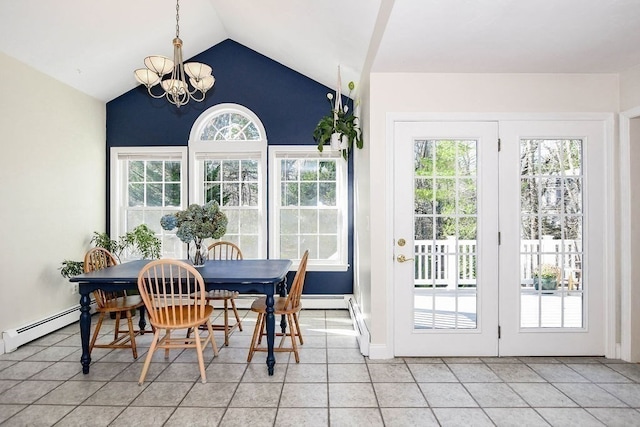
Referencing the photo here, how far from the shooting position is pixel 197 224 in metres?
3.34

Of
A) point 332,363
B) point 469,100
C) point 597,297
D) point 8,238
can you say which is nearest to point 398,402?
point 332,363

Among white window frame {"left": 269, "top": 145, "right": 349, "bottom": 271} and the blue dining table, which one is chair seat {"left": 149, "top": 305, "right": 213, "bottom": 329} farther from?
white window frame {"left": 269, "top": 145, "right": 349, "bottom": 271}

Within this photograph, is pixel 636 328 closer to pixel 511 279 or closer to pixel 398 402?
pixel 511 279

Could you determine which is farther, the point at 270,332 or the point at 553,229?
the point at 553,229

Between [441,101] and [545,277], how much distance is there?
1789mm

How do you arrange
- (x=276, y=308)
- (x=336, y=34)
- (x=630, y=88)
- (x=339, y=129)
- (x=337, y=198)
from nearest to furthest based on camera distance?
(x=630, y=88)
(x=276, y=308)
(x=336, y=34)
(x=339, y=129)
(x=337, y=198)

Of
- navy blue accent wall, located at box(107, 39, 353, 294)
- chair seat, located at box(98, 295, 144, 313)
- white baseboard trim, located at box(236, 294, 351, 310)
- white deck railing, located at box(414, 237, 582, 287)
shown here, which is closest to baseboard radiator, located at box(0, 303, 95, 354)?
chair seat, located at box(98, 295, 144, 313)

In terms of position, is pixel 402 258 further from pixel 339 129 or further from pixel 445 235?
pixel 339 129

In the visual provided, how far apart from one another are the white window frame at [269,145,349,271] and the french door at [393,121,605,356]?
5.71 feet

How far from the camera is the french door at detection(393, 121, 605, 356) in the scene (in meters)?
3.25

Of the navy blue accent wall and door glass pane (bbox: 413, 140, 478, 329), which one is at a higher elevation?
the navy blue accent wall

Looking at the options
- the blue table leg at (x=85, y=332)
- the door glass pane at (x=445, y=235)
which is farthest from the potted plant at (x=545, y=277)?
the blue table leg at (x=85, y=332)

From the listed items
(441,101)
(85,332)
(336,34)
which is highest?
(336,34)

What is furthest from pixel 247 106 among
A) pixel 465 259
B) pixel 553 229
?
pixel 553 229
